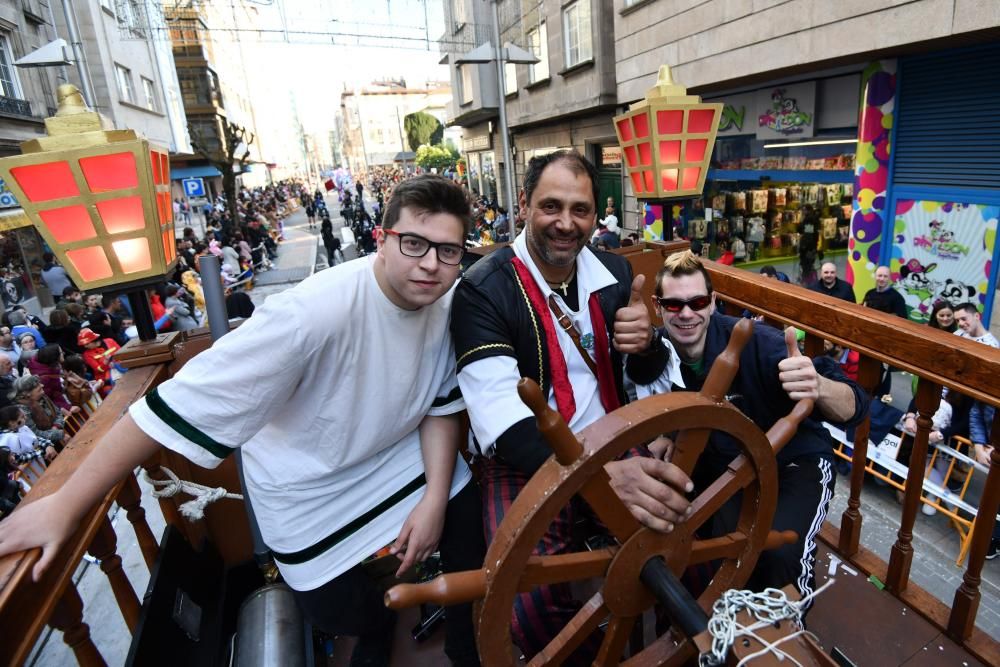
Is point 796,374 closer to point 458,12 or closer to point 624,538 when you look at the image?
point 624,538

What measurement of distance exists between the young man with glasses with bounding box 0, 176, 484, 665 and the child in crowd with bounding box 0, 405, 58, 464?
4.54 m

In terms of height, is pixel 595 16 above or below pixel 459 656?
above

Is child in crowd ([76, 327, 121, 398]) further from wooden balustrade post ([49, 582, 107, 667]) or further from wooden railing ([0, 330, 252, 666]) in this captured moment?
wooden balustrade post ([49, 582, 107, 667])

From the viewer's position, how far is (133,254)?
93.1 inches

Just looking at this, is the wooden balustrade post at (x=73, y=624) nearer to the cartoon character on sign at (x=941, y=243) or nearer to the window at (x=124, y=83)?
the cartoon character on sign at (x=941, y=243)

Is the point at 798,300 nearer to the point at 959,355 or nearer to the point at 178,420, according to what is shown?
the point at 959,355

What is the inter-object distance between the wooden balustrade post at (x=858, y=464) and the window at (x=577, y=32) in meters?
12.6

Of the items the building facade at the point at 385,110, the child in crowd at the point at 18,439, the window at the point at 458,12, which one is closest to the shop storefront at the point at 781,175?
the child in crowd at the point at 18,439

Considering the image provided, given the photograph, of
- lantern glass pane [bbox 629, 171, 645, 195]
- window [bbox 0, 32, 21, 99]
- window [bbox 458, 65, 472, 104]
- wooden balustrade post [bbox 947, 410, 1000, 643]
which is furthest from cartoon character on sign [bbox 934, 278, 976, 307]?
window [bbox 0, 32, 21, 99]

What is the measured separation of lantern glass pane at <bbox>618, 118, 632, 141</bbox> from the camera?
3.57 meters

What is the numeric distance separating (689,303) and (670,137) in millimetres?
1673

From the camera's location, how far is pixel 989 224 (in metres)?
6.25

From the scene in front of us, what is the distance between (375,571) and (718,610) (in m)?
1.55

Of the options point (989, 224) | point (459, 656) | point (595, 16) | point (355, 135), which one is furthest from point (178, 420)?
point (355, 135)
